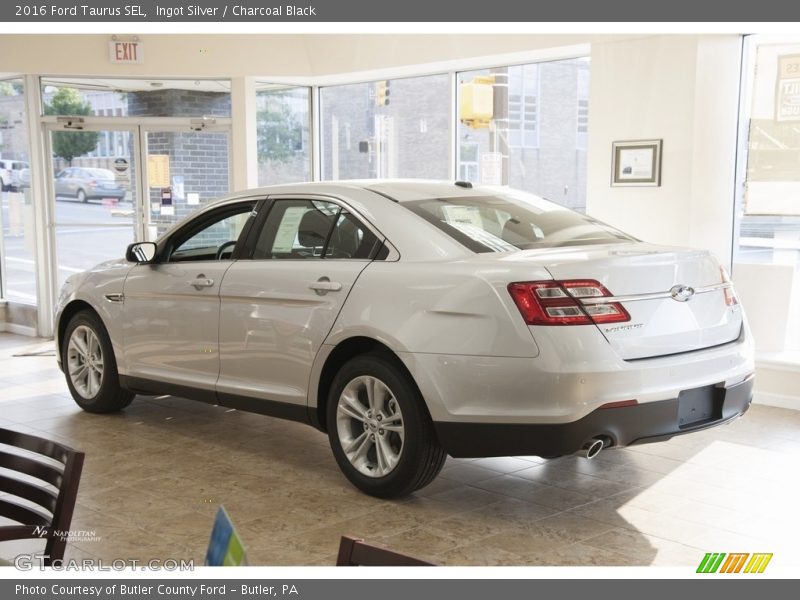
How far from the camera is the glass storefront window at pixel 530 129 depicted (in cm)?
851

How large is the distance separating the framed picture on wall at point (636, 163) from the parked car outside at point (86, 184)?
220 inches

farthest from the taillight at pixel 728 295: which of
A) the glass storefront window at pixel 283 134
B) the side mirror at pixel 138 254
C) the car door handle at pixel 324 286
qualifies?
the glass storefront window at pixel 283 134

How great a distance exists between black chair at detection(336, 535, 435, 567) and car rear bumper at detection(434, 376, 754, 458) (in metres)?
A: 1.97

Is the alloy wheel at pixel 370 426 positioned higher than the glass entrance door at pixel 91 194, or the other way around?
the glass entrance door at pixel 91 194

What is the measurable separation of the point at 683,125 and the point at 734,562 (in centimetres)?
414

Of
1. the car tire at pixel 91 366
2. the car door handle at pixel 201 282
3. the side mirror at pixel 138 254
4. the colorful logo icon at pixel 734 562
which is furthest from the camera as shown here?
the car tire at pixel 91 366

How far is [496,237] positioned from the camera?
4.47 m

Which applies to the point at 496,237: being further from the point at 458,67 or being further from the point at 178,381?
the point at 458,67

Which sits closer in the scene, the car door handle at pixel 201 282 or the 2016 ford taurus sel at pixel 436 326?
the 2016 ford taurus sel at pixel 436 326

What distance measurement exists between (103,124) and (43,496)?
8105 mm

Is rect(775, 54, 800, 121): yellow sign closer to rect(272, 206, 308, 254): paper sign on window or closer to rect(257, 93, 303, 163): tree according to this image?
rect(272, 206, 308, 254): paper sign on window

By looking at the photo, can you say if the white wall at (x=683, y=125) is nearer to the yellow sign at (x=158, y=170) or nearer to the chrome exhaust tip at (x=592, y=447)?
the chrome exhaust tip at (x=592, y=447)

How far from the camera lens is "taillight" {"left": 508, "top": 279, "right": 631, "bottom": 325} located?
12.6ft

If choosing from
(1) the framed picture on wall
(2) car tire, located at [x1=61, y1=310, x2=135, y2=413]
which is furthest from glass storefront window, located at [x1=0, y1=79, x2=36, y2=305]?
(1) the framed picture on wall
